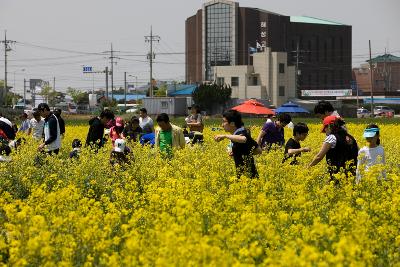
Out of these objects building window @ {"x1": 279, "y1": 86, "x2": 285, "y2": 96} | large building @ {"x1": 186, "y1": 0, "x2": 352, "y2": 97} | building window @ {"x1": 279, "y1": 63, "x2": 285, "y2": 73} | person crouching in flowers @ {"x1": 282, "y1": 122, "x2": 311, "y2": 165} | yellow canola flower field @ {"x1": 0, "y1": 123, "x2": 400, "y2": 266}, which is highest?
large building @ {"x1": 186, "y1": 0, "x2": 352, "y2": 97}

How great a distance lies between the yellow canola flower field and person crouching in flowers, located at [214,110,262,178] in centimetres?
36

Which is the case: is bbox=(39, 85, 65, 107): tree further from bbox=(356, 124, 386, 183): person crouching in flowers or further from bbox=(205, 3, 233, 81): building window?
bbox=(356, 124, 386, 183): person crouching in flowers

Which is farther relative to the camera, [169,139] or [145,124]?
[145,124]

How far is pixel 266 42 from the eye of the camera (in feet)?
389

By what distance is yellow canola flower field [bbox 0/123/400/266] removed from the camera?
5051mm

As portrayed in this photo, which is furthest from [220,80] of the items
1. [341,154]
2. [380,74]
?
[341,154]

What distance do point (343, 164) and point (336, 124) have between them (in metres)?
0.51

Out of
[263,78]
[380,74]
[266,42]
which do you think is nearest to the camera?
[263,78]

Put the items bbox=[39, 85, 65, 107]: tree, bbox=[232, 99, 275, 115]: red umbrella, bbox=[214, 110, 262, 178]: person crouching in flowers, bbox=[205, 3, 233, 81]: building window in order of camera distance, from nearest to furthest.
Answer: bbox=[214, 110, 262, 178]: person crouching in flowers, bbox=[232, 99, 275, 115]: red umbrella, bbox=[205, 3, 233, 81]: building window, bbox=[39, 85, 65, 107]: tree

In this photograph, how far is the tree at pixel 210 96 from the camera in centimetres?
8494

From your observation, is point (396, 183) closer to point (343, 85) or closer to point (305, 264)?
point (305, 264)

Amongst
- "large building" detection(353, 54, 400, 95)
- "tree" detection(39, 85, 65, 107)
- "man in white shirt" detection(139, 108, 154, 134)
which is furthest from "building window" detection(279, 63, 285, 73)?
"man in white shirt" detection(139, 108, 154, 134)

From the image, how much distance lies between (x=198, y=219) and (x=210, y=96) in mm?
78966

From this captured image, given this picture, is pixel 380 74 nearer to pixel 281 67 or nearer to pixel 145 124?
pixel 281 67
